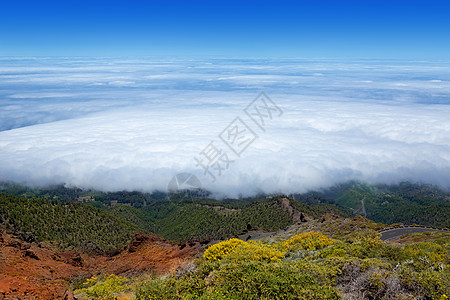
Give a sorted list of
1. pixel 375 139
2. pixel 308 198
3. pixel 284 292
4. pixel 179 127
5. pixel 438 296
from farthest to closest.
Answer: pixel 179 127 → pixel 375 139 → pixel 308 198 → pixel 284 292 → pixel 438 296

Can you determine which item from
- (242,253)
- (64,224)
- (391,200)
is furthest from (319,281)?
(391,200)

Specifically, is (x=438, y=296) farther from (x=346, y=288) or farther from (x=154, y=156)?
(x=154, y=156)

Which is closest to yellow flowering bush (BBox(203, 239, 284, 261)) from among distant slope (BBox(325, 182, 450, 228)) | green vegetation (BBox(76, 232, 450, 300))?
green vegetation (BBox(76, 232, 450, 300))

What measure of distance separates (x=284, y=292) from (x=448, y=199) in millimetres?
173803

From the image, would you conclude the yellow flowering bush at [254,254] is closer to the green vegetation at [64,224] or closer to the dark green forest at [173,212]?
the dark green forest at [173,212]

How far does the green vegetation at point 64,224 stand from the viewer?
122 feet

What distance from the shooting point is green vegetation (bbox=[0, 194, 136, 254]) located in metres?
37.2

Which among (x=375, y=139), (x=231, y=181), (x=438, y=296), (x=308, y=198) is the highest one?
(x=438, y=296)

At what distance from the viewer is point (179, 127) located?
199 m

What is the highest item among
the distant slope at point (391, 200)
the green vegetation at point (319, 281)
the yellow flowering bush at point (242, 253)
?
the green vegetation at point (319, 281)

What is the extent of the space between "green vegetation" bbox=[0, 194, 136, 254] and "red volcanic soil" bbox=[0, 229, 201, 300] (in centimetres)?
477

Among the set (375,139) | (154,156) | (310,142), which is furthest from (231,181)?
(375,139)

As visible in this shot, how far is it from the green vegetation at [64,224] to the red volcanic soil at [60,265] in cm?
477

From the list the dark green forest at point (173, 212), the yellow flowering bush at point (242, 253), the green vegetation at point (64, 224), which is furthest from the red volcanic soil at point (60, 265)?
the dark green forest at point (173, 212)
